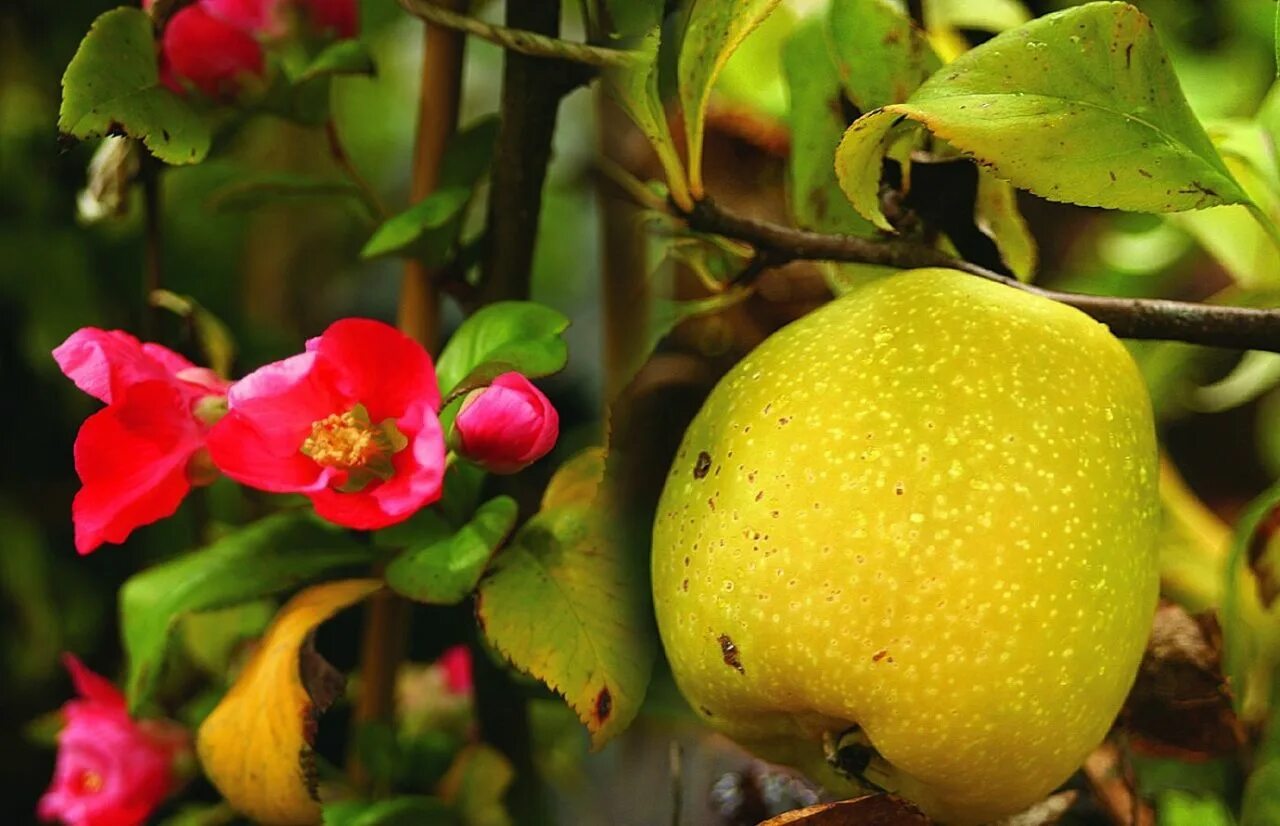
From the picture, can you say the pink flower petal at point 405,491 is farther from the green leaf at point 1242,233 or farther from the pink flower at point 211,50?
the green leaf at point 1242,233

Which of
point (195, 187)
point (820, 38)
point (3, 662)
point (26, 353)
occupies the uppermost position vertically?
point (820, 38)

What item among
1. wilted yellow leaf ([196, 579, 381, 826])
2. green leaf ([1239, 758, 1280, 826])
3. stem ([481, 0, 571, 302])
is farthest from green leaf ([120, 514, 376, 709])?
green leaf ([1239, 758, 1280, 826])

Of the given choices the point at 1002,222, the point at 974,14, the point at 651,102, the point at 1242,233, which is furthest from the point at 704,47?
the point at 1242,233

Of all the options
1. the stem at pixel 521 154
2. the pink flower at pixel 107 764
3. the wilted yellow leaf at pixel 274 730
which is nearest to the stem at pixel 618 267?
the stem at pixel 521 154

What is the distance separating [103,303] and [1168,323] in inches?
27.5

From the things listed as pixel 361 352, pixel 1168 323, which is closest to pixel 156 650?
pixel 361 352

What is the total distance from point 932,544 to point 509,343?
5.9 inches

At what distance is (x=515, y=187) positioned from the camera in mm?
441

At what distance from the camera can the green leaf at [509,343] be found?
367 millimetres

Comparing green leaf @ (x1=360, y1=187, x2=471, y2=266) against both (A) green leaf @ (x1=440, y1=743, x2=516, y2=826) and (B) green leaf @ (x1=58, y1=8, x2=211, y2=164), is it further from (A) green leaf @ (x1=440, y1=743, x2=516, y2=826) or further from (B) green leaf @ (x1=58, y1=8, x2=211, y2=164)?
(A) green leaf @ (x1=440, y1=743, x2=516, y2=826)

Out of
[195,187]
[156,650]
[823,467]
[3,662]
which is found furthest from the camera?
[3,662]

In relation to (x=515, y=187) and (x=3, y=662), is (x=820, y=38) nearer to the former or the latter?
(x=515, y=187)

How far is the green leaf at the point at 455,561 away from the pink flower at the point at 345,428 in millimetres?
33

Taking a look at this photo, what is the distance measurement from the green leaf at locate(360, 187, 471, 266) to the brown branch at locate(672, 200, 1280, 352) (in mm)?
94
